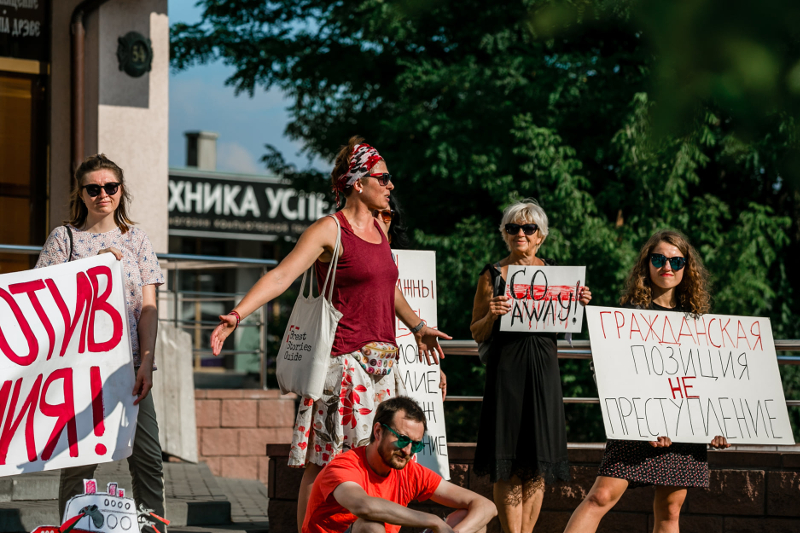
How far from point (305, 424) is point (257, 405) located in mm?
6091

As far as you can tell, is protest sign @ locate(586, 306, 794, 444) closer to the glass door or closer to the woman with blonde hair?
the woman with blonde hair

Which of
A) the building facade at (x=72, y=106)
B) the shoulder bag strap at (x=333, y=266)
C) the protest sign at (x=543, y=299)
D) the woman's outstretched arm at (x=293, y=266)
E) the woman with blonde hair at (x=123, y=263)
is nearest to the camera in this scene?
the woman's outstretched arm at (x=293, y=266)

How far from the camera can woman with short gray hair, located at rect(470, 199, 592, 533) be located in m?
5.02

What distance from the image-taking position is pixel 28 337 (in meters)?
4.50

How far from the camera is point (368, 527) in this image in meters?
3.88

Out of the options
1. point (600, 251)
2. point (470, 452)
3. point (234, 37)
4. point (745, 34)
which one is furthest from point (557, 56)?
point (745, 34)

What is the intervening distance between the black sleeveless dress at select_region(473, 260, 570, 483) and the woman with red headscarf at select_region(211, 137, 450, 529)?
36.3 inches

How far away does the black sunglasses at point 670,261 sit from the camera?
16.0 ft

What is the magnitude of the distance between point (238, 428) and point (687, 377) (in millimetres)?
6054

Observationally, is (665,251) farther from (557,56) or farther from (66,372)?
(557,56)

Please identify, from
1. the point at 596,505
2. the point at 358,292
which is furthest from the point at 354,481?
the point at 596,505

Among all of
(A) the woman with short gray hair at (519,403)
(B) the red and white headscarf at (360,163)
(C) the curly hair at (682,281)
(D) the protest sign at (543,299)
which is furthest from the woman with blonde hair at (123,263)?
(C) the curly hair at (682,281)

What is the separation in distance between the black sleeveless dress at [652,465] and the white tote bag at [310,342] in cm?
159

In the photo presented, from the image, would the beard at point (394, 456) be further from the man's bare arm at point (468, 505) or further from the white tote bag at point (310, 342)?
the white tote bag at point (310, 342)
